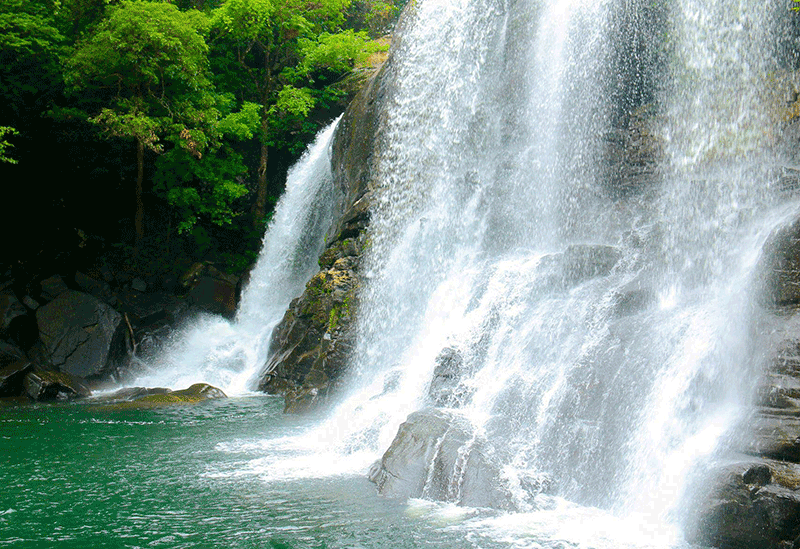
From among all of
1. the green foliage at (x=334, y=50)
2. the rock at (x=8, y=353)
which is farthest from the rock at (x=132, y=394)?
the green foliage at (x=334, y=50)

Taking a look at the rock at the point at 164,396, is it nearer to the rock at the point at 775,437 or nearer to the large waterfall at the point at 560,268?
the large waterfall at the point at 560,268

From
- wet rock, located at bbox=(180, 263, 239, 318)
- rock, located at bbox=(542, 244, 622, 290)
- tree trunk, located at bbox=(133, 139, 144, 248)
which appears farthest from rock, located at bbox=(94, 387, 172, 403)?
rock, located at bbox=(542, 244, 622, 290)

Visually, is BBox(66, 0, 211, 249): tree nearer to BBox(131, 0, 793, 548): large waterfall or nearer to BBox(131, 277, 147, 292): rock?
BBox(131, 277, 147, 292): rock

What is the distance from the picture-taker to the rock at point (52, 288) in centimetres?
1666

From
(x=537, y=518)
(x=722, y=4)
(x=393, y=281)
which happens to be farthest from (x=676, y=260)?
(x=393, y=281)

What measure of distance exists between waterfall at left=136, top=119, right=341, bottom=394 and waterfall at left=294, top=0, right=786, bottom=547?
396 centimetres

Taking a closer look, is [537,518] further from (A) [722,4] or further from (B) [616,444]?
(A) [722,4]

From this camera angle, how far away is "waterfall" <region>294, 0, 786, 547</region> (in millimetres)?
7395

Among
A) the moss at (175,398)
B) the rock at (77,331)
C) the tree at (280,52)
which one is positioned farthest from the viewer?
the tree at (280,52)

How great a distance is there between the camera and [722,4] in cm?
1080

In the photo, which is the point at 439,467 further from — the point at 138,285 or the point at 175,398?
the point at 138,285

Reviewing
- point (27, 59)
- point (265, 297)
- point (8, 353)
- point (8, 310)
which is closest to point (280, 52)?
point (27, 59)

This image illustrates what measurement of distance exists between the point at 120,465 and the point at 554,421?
596 cm

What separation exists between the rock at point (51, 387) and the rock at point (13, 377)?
112 mm
